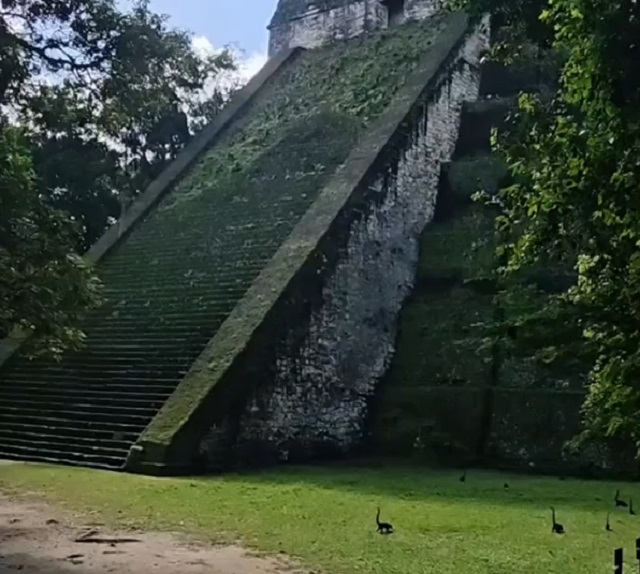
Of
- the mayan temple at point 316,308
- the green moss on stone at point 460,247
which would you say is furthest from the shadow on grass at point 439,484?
the green moss on stone at point 460,247

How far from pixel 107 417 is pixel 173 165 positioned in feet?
25.5

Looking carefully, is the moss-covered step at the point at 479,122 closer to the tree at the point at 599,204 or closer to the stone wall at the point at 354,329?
the stone wall at the point at 354,329

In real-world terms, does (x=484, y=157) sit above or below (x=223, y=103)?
below

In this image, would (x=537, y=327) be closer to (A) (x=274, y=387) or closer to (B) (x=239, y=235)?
(A) (x=274, y=387)

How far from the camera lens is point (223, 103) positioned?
2130 cm

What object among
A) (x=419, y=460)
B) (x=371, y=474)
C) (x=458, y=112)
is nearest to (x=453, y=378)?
(x=419, y=460)

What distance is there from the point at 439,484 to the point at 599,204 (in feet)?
16.5

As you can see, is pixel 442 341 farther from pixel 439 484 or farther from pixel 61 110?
pixel 61 110

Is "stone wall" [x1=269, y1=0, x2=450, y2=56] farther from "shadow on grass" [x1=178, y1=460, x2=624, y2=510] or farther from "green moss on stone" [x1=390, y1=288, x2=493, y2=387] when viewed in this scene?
"shadow on grass" [x1=178, y1=460, x2=624, y2=510]

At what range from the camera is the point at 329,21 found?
21.4 metres

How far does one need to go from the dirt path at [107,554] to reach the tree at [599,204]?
Answer: 2.05 m

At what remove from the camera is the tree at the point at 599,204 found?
11.6ft

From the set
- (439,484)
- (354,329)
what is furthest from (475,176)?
(439,484)

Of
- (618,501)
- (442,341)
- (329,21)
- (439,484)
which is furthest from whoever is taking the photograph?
(329,21)
